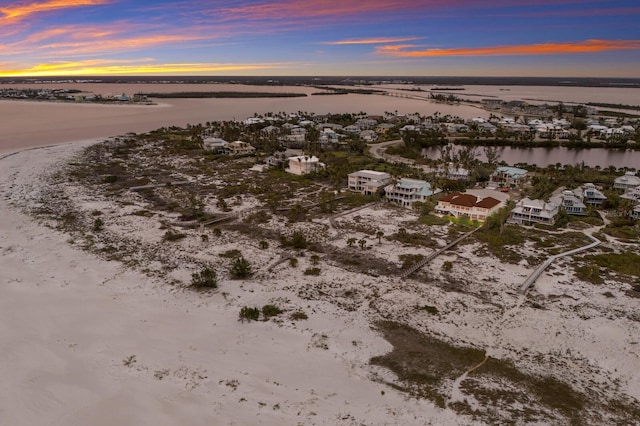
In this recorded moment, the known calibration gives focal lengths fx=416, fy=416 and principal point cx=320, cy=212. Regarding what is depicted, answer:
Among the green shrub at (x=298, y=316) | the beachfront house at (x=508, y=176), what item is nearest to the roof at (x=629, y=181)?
the beachfront house at (x=508, y=176)

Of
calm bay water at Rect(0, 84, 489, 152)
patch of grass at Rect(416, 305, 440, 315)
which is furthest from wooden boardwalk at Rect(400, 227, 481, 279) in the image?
calm bay water at Rect(0, 84, 489, 152)

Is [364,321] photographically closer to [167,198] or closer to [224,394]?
[224,394]

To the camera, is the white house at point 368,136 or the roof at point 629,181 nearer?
the roof at point 629,181

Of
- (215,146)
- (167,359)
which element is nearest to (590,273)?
(167,359)

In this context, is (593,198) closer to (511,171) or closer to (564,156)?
(511,171)

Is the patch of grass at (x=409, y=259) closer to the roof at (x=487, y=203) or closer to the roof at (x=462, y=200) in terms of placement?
the roof at (x=462, y=200)

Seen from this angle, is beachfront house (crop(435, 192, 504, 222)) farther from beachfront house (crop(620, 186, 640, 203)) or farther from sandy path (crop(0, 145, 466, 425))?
A: sandy path (crop(0, 145, 466, 425))
